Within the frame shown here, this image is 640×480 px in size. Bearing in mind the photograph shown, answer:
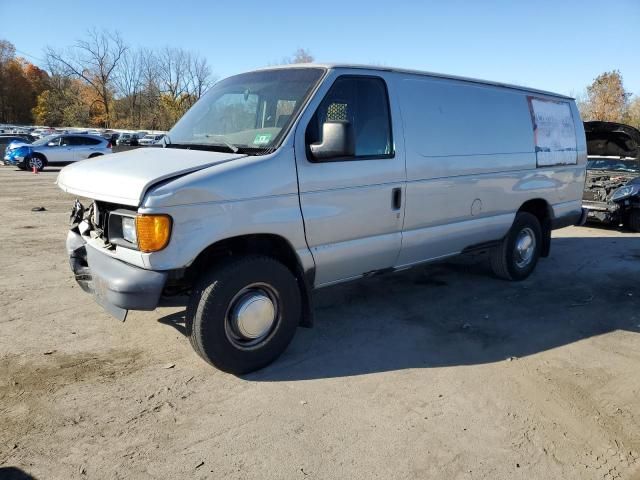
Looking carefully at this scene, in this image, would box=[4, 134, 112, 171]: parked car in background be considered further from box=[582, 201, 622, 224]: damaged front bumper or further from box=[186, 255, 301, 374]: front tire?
box=[186, 255, 301, 374]: front tire

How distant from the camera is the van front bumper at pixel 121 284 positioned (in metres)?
3.03

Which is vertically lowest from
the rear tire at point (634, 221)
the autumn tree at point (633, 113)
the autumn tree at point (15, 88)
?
the rear tire at point (634, 221)

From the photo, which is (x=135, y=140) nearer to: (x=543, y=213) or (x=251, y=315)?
(x=251, y=315)

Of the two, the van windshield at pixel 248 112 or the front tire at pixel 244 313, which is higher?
the van windshield at pixel 248 112

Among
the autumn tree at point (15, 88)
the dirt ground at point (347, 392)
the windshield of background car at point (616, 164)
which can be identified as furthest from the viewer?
the autumn tree at point (15, 88)

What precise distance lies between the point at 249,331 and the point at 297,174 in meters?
1.17

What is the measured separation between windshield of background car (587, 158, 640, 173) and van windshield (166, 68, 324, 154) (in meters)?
9.18

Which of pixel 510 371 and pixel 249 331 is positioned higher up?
pixel 249 331

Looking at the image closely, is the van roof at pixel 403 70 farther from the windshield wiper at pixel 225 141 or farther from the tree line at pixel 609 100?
the tree line at pixel 609 100

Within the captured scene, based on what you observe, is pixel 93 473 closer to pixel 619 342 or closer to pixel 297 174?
pixel 297 174

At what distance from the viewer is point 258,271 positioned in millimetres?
3359

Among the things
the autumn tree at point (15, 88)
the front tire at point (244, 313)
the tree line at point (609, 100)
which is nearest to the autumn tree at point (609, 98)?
the tree line at point (609, 100)

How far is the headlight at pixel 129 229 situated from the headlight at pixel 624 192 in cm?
922

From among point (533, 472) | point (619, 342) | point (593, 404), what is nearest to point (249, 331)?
point (533, 472)
